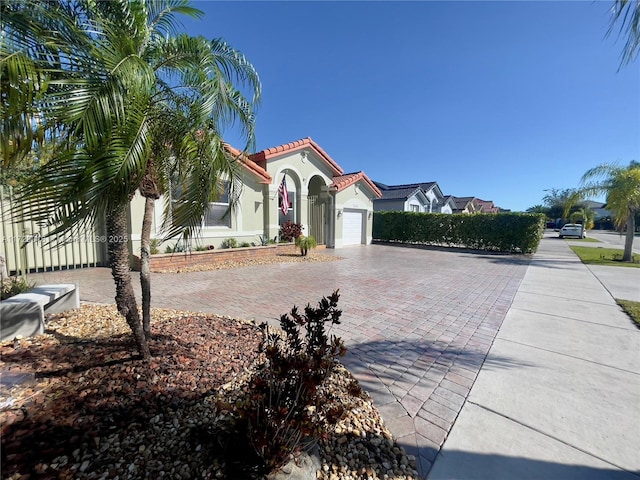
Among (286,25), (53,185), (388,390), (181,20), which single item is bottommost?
(388,390)

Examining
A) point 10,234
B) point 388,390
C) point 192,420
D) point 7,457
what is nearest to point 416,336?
point 388,390

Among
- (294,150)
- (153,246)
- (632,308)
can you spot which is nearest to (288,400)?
(632,308)

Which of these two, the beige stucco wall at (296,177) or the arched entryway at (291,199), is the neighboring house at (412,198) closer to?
the beige stucco wall at (296,177)

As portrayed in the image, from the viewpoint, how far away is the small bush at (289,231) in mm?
15281

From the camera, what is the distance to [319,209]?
59.7 feet

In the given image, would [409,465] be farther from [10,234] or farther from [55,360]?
[10,234]

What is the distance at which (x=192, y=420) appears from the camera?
243 centimetres

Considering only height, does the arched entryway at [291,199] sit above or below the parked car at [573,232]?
above

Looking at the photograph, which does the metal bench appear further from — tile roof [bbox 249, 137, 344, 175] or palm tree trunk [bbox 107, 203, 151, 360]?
tile roof [bbox 249, 137, 344, 175]

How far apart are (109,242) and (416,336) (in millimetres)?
4837

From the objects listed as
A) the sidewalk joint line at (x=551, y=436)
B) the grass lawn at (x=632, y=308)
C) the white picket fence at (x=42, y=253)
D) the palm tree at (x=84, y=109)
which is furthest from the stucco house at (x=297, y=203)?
the grass lawn at (x=632, y=308)

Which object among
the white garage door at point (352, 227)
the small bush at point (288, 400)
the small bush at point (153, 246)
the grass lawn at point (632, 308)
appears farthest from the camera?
the white garage door at point (352, 227)

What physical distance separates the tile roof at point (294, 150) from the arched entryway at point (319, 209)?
125 cm

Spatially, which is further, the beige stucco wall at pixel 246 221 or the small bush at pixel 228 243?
the small bush at pixel 228 243
